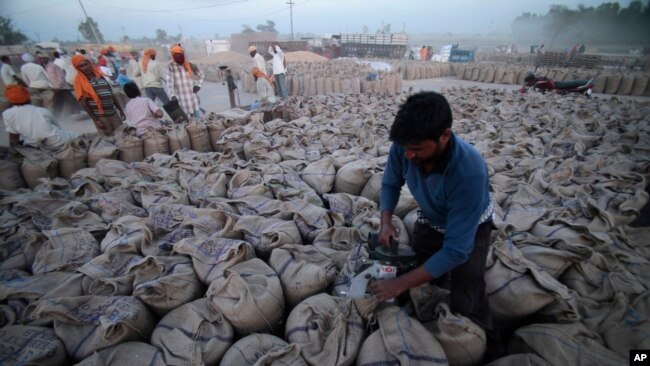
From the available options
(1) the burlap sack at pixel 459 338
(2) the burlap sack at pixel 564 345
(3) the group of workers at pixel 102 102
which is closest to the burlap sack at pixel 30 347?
(1) the burlap sack at pixel 459 338

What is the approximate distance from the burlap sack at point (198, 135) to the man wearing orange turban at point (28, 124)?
4.57 feet

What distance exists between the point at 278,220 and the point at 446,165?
131 cm

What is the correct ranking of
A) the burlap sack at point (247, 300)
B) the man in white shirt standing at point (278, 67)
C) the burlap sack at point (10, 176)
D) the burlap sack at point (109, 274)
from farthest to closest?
the man in white shirt standing at point (278, 67) < the burlap sack at point (10, 176) < the burlap sack at point (109, 274) < the burlap sack at point (247, 300)

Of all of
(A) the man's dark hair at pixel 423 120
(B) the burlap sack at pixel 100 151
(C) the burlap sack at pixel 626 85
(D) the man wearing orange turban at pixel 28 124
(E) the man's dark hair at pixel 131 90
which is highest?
(A) the man's dark hair at pixel 423 120

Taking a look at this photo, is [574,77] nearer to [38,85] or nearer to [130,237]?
[130,237]

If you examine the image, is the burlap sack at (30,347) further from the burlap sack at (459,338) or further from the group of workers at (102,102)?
the group of workers at (102,102)

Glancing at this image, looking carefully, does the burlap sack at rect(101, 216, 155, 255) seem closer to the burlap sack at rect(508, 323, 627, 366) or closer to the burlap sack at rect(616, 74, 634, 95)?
the burlap sack at rect(508, 323, 627, 366)

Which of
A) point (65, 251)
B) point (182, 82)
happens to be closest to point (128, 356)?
point (65, 251)

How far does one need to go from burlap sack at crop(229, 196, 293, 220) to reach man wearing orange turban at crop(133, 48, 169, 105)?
4.07 meters

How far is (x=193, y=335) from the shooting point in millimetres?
1422

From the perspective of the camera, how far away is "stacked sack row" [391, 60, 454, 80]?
16.4 m

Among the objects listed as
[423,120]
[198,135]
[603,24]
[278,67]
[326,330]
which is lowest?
[326,330]

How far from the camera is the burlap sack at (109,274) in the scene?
1634 mm

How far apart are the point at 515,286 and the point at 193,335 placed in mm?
1670
